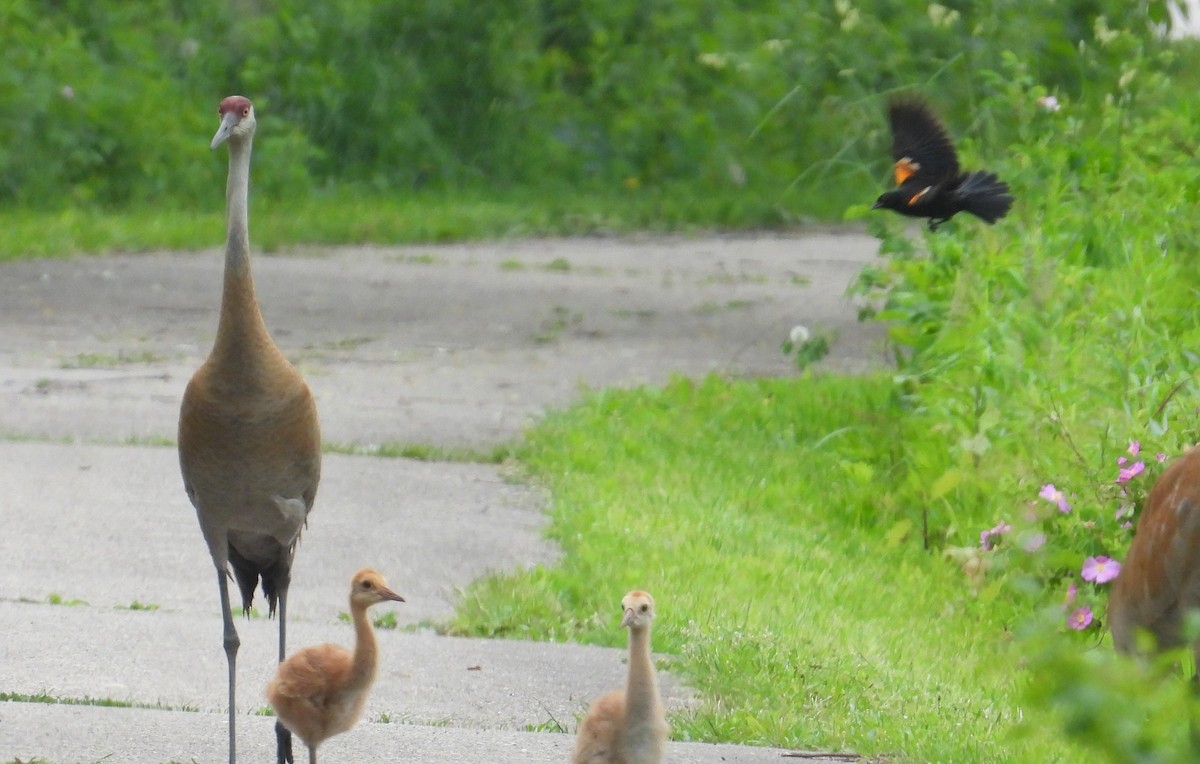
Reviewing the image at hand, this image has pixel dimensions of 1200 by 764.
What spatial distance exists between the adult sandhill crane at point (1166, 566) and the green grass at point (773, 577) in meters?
0.53

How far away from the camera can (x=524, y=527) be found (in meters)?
6.89

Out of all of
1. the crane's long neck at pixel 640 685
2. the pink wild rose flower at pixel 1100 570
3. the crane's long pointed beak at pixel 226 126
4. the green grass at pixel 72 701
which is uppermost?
the crane's long pointed beak at pixel 226 126

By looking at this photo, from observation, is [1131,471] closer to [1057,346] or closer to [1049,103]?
[1057,346]

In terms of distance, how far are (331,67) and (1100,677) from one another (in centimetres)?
1502

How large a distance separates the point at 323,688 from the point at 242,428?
657mm

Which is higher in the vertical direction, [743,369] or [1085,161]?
[1085,161]

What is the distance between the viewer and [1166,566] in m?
3.62

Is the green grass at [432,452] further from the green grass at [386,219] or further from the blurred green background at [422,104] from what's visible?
the blurred green background at [422,104]

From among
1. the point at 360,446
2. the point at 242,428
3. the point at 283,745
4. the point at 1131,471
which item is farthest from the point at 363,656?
the point at 360,446

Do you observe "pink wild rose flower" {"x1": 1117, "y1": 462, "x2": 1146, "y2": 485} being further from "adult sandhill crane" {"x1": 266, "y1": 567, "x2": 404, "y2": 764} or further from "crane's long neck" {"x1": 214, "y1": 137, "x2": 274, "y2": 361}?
"crane's long neck" {"x1": 214, "y1": 137, "x2": 274, "y2": 361}

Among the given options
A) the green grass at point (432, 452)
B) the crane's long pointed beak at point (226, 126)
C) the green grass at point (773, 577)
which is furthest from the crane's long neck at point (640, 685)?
the green grass at point (432, 452)

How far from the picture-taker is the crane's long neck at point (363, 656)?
4293 mm

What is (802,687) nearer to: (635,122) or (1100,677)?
(1100,677)

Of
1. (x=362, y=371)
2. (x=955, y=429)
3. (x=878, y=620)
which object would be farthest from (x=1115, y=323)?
(x=362, y=371)
